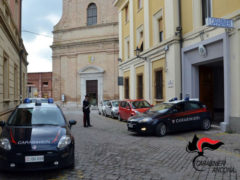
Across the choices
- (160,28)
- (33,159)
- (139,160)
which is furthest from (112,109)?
(33,159)

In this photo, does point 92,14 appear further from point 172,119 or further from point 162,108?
point 172,119

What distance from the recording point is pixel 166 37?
16422 millimetres

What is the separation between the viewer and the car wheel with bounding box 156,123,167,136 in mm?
10406

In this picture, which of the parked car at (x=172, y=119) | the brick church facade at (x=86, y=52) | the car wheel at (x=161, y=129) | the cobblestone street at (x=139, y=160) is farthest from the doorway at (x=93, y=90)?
the cobblestone street at (x=139, y=160)

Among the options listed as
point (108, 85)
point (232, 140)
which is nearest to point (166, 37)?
point (232, 140)

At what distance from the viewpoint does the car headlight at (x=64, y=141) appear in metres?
5.34

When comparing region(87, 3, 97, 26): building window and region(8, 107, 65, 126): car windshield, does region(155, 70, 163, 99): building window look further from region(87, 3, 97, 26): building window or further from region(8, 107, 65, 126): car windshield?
region(87, 3, 97, 26): building window

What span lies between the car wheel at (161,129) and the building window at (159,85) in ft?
22.8

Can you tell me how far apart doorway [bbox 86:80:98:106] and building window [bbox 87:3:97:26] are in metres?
8.68

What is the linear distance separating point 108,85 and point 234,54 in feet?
84.4

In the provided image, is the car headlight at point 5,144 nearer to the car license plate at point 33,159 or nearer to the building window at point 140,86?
the car license plate at point 33,159

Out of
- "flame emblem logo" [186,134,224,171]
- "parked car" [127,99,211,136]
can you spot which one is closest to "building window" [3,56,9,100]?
"parked car" [127,99,211,136]

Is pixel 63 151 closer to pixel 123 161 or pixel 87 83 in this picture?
pixel 123 161

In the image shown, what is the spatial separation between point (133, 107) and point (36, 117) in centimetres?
943
